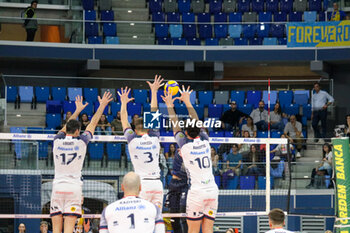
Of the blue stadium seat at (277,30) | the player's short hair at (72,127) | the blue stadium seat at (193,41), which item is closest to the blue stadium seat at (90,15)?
the blue stadium seat at (193,41)

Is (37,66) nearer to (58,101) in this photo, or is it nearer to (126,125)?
(58,101)

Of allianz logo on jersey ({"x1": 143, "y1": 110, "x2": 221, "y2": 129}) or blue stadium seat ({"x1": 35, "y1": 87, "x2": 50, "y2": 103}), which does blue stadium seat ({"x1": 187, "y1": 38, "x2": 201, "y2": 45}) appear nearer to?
allianz logo on jersey ({"x1": 143, "y1": 110, "x2": 221, "y2": 129})

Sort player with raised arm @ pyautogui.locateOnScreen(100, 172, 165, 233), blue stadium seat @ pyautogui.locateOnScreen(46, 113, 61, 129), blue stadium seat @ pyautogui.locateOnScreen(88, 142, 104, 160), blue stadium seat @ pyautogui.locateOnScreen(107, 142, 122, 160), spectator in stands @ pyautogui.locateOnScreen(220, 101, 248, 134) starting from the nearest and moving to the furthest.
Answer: player with raised arm @ pyautogui.locateOnScreen(100, 172, 165, 233) < blue stadium seat @ pyautogui.locateOnScreen(107, 142, 122, 160) < blue stadium seat @ pyautogui.locateOnScreen(88, 142, 104, 160) < spectator in stands @ pyautogui.locateOnScreen(220, 101, 248, 134) < blue stadium seat @ pyautogui.locateOnScreen(46, 113, 61, 129)

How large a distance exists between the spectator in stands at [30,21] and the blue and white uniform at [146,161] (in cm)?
1563

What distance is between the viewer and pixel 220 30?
2839 centimetres

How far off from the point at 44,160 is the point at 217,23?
37.1 feet

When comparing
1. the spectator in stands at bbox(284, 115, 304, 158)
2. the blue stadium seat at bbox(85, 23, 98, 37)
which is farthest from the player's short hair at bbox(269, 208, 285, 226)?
the blue stadium seat at bbox(85, 23, 98, 37)

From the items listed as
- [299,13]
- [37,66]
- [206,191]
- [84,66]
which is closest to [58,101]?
[84,66]

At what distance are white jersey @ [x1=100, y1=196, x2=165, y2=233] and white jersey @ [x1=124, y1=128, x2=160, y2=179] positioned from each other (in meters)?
3.83

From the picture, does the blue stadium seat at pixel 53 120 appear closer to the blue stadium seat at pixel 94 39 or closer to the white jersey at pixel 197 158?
the blue stadium seat at pixel 94 39

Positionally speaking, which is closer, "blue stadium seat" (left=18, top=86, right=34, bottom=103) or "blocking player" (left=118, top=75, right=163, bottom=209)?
"blocking player" (left=118, top=75, right=163, bottom=209)

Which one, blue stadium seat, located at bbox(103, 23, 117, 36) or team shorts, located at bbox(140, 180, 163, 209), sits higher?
blue stadium seat, located at bbox(103, 23, 117, 36)

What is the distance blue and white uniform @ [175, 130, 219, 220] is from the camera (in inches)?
484

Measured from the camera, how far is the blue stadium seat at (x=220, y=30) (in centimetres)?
2836
